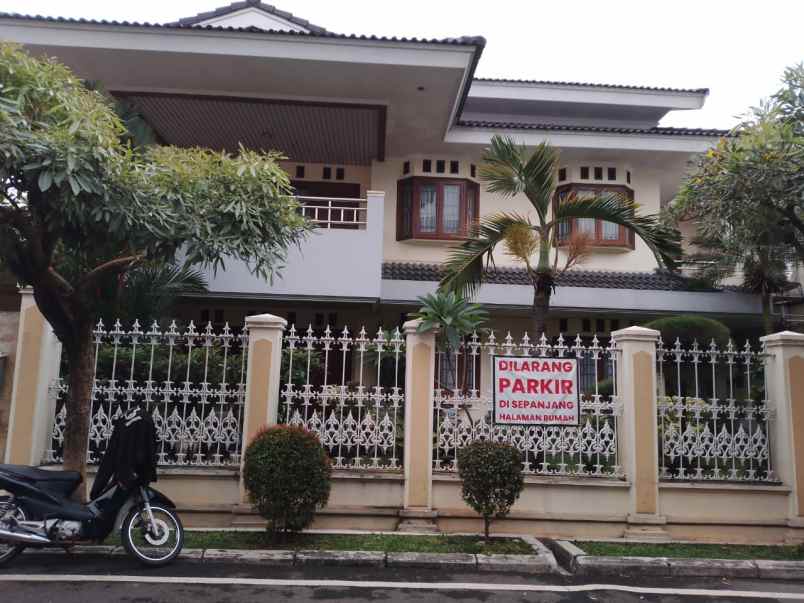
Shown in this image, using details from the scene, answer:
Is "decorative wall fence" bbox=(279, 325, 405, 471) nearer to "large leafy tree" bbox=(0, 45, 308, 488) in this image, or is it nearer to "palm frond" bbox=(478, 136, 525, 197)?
"large leafy tree" bbox=(0, 45, 308, 488)

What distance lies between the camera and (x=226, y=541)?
21.7 feet

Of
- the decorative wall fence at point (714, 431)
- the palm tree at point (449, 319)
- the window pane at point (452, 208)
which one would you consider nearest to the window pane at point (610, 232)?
the window pane at point (452, 208)

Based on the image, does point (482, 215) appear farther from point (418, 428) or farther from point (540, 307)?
point (418, 428)

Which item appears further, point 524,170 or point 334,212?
point 334,212

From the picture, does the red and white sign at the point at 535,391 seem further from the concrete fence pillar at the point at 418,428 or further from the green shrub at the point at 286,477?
the green shrub at the point at 286,477

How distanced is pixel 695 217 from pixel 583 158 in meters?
7.16

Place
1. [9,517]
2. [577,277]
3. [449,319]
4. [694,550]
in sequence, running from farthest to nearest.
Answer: [577,277]
[449,319]
[694,550]
[9,517]

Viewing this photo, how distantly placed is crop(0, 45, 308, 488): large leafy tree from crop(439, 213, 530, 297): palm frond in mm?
2495

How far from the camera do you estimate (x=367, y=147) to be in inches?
542

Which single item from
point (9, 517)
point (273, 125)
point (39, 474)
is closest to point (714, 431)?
point (39, 474)

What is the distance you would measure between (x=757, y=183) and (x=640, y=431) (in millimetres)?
2904

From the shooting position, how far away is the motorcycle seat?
571cm

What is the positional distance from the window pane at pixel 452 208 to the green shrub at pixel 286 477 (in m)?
8.29

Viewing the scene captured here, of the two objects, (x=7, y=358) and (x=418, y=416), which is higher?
(x=7, y=358)
